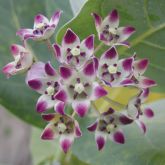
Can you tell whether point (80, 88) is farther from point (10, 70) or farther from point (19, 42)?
point (19, 42)

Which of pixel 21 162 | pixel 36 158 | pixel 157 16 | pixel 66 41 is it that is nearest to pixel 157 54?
pixel 157 16

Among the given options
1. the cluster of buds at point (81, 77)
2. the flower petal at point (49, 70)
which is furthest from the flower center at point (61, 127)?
the flower petal at point (49, 70)

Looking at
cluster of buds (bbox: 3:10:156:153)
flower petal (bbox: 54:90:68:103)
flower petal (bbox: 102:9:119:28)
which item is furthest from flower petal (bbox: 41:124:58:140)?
flower petal (bbox: 102:9:119:28)

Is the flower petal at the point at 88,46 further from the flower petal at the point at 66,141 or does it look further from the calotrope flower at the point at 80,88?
the flower petal at the point at 66,141

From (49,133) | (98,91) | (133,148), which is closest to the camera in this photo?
(98,91)

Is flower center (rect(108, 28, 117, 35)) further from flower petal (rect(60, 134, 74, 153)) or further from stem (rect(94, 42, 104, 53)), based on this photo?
flower petal (rect(60, 134, 74, 153))

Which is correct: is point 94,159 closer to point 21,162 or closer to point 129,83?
point 129,83

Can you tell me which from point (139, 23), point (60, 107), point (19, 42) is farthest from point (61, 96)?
point (19, 42)

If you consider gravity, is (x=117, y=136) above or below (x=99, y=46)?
below
